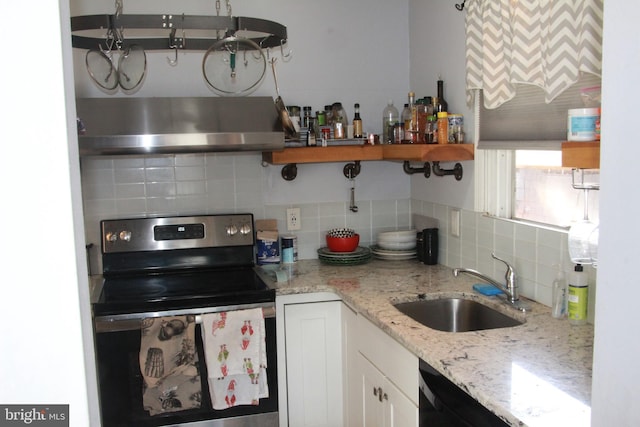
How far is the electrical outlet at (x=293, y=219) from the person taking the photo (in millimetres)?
Answer: 3459

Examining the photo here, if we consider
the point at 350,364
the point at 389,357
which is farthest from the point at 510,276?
the point at 350,364

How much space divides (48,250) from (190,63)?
258cm

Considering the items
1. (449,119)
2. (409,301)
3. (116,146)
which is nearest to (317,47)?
(449,119)

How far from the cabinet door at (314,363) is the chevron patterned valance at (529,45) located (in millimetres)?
1202

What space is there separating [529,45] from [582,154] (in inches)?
23.6

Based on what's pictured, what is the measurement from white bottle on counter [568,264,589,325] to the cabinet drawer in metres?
0.58

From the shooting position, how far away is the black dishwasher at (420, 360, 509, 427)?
163 cm

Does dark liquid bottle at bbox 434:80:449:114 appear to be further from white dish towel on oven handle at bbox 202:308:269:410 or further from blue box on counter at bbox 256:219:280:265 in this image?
white dish towel on oven handle at bbox 202:308:269:410

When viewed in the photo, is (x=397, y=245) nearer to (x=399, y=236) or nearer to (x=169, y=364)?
(x=399, y=236)

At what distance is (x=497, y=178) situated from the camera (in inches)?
108

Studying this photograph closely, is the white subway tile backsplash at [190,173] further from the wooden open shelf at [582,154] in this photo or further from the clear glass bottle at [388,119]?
the wooden open shelf at [582,154]

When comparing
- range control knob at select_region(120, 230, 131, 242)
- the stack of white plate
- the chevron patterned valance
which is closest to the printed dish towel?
range control knob at select_region(120, 230, 131, 242)

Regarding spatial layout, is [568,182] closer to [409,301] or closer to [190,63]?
[409,301]

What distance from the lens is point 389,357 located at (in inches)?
89.7
